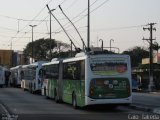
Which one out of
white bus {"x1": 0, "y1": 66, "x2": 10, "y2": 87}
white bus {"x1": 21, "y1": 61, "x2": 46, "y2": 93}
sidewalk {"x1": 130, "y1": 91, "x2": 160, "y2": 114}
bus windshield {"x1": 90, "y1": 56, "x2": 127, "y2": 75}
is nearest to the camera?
sidewalk {"x1": 130, "y1": 91, "x2": 160, "y2": 114}

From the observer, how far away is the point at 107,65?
24.6 meters

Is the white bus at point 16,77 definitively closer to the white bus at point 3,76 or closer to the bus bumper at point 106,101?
the white bus at point 3,76

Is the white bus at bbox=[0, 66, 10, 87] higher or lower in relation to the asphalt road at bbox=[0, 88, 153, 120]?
higher

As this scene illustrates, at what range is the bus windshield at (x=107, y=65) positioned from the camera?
964 inches

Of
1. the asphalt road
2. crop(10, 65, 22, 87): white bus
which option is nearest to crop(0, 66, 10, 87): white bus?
crop(10, 65, 22, 87): white bus

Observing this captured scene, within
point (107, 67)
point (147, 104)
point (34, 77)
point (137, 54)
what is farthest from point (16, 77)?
point (137, 54)

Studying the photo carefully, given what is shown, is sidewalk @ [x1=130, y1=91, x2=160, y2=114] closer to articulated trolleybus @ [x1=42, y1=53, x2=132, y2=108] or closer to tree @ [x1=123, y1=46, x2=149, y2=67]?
articulated trolleybus @ [x1=42, y1=53, x2=132, y2=108]

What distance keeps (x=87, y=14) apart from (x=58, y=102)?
1123 cm

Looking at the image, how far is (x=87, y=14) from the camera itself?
1628 inches

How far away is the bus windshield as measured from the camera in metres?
24.5

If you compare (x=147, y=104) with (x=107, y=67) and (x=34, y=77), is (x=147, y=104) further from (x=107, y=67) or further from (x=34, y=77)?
(x=34, y=77)

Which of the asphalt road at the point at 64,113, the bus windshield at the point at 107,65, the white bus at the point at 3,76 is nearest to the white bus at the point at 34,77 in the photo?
the white bus at the point at 3,76

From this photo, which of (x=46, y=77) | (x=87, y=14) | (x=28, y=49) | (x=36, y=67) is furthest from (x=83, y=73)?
(x=28, y=49)

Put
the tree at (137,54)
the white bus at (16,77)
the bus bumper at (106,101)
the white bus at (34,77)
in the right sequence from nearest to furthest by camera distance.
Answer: the bus bumper at (106,101) → the white bus at (34,77) → the white bus at (16,77) → the tree at (137,54)
